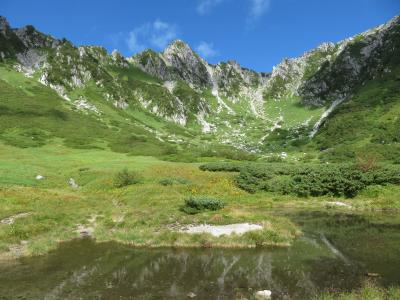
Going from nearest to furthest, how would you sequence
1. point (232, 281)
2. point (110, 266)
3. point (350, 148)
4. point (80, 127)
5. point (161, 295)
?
point (161, 295) < point (232, 281) < point (110, 266) < point (350, 148) < point (80, 127)

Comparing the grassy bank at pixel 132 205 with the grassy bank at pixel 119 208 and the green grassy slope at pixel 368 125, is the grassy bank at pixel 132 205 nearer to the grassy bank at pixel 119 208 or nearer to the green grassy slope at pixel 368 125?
the grassy bank at pixel 119 208

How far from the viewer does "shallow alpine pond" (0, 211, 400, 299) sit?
21.7 m

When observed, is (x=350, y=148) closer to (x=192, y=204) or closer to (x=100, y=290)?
(x=192, y=204)

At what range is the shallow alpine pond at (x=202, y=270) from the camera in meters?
21.7

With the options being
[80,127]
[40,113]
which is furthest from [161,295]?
[40,113]

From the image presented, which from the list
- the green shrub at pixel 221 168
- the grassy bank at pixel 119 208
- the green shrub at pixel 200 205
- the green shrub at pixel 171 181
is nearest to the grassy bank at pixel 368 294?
the grassy bank at pixel 119 208

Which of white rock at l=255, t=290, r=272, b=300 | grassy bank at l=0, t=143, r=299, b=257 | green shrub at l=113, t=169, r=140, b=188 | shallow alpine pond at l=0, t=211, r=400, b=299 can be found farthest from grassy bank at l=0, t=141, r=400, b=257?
white rock at l=255, t=290, r=272, b=300

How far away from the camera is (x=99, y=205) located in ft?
163

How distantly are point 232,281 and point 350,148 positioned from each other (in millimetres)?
103931

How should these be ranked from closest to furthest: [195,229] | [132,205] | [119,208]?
[195,229] < [119,208] < [132,205]

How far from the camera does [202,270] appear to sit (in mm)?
25734

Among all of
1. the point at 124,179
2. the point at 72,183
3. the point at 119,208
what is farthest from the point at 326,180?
the point at 72,183

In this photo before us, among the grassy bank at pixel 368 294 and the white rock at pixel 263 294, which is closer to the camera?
the grassy bank at pixel 368 294

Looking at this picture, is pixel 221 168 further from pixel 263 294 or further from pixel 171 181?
pixel 263 294
